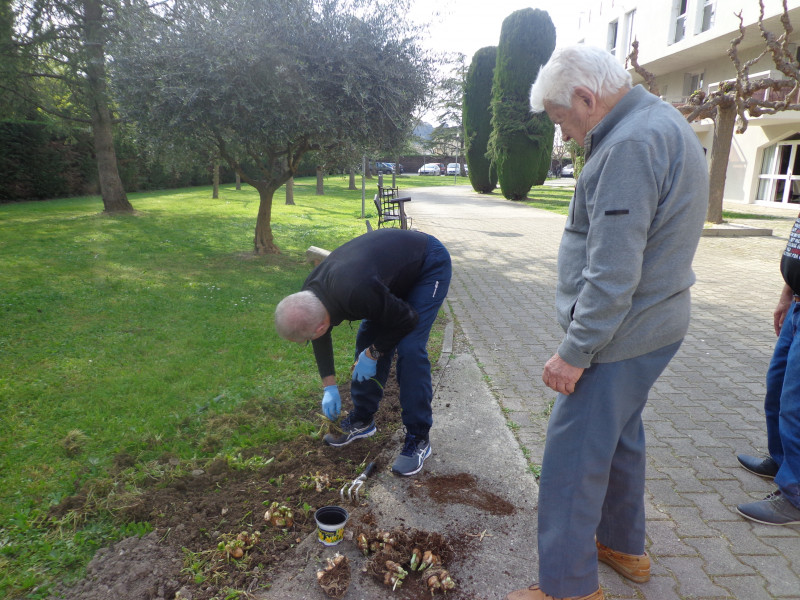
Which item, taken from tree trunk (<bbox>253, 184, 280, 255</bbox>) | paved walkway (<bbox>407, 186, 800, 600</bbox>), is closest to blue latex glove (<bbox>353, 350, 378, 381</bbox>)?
paved walkway (<bbox>407, 186, 800, 600</bbox>)

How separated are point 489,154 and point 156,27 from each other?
1798 cm

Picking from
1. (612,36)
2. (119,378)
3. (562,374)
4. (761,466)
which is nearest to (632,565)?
(562,374)

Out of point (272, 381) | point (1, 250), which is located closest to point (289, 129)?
point (272, 381)

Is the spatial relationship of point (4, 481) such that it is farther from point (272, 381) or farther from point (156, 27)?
point (156, 27)

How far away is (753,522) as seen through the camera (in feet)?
8.79

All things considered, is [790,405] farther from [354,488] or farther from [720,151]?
[720,151]

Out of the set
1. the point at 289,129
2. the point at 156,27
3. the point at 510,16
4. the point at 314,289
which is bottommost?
the point at 314,289

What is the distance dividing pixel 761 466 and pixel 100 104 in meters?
12.9

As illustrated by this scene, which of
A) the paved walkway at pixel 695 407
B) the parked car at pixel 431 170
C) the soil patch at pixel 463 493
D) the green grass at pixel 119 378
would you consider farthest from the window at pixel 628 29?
the soil patch at pixel 463 493

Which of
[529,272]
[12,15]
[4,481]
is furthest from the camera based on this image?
[12,15]

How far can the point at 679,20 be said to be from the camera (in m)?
23.5

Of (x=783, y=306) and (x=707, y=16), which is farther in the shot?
(x=707, y=16)

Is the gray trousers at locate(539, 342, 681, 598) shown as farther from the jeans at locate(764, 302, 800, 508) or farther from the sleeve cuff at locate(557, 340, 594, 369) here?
the jeans at locate(764, 302, 800, 508)

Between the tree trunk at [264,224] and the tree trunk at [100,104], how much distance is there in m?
3.50
